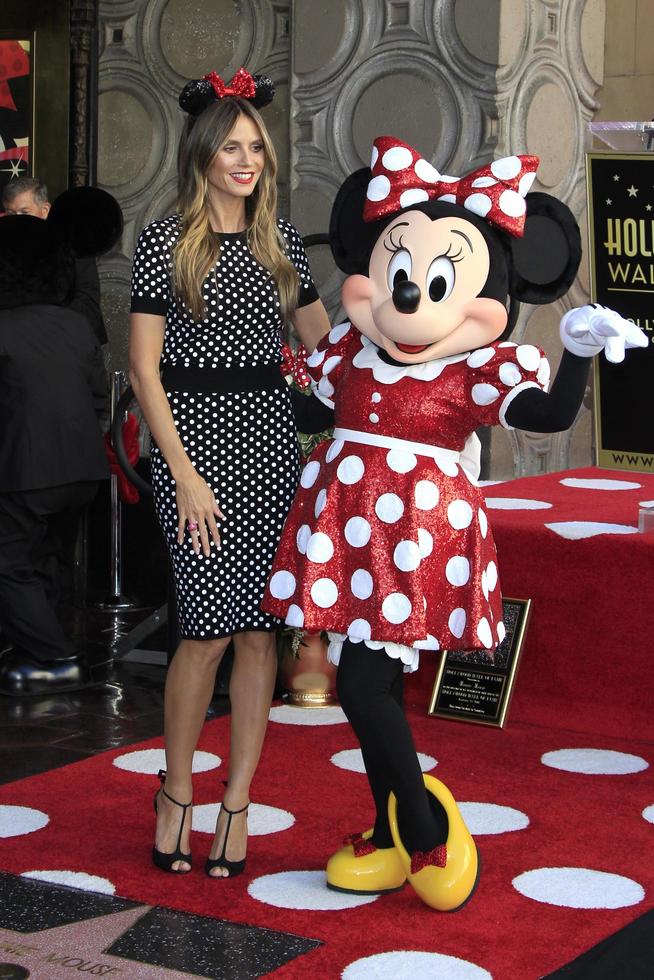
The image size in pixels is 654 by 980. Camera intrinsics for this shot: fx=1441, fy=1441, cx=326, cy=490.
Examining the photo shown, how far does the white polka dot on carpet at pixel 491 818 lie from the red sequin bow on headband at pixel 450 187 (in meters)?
1.16

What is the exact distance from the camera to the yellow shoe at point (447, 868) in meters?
2.38

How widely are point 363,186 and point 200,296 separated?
382mm

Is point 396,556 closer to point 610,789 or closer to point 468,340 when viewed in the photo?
point 468,340

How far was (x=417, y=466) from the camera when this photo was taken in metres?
2.43

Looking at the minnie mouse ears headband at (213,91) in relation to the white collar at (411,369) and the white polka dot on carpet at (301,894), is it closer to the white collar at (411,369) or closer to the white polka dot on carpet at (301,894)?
the white collar at (411,369)

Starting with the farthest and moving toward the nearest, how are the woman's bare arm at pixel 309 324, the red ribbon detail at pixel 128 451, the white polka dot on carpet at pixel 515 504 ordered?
the red ribbon detail at pixel 128 451 → the white polka dot on carpet at pixel 515 504 → the woman's bare arm at pixel 309 324

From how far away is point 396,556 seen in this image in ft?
7.85

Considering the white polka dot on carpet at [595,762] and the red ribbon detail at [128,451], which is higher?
the red ribbon detail at [128,451]

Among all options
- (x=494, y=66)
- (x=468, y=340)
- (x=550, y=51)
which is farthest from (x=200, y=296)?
(x=550, y=51)

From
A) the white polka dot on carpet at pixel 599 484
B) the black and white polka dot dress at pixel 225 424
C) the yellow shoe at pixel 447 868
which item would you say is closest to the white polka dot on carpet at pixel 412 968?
the yellow shoe at pixel 447 868

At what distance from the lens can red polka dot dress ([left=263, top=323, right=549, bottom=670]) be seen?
2.38 meters

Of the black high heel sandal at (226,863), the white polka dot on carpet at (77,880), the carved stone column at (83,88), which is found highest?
the carved stone column at (83,88)

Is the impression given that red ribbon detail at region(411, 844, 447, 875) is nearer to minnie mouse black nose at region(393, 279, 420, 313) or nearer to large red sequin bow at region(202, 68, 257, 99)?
minnie mouse black nose at region(393, 279, 420, 313)

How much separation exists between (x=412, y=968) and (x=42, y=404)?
7.94 ft
